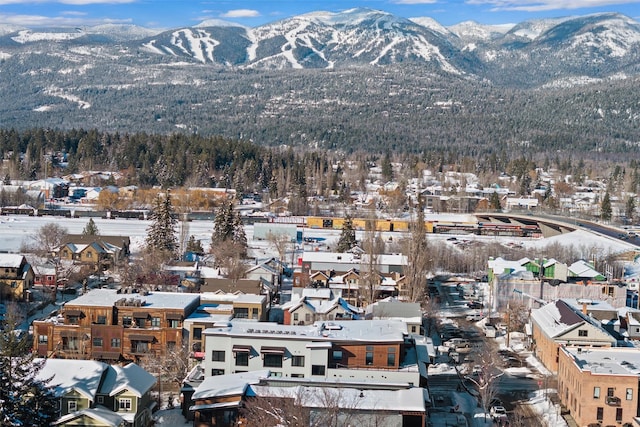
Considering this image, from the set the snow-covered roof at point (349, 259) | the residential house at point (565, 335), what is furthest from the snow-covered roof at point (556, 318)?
the snow-covered roof at point (349, 259)

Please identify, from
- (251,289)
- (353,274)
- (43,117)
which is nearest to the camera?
(251,289)

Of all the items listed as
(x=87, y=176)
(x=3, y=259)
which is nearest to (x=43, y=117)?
(x=87, y=176)

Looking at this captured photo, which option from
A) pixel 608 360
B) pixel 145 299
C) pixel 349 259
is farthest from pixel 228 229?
pixel 608 360

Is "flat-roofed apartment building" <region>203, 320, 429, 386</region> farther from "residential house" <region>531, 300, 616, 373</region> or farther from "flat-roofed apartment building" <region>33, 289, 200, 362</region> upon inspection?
"residential house" <region>531, 300, 616, 373</region>

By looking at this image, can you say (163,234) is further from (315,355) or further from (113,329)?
(315,355)

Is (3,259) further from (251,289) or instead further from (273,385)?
(273,385)

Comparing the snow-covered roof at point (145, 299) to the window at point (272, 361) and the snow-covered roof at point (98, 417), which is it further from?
the snow-covered roof at point (98, 417)
